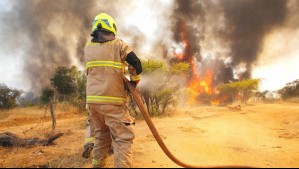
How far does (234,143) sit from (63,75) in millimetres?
22311

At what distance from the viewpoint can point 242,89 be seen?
3247 cm

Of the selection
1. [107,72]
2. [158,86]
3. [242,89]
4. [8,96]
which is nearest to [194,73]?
[242,89]

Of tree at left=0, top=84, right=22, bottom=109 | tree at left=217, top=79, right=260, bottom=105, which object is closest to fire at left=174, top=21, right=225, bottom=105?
tree at left=217, top=79, right=260, bottom=105

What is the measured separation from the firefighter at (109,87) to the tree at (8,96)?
77.0 ft

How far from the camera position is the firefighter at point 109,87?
4074 millimetres

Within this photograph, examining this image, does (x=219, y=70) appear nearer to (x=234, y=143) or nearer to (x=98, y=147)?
(x=234, y=143)

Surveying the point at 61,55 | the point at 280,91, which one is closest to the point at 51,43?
the point at 61,55

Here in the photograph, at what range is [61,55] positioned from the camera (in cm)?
3525

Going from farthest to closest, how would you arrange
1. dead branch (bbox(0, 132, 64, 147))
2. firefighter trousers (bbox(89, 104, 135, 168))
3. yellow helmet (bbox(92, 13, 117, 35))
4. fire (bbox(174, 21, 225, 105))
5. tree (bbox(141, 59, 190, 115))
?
fire (bbox(174, 21, 225, 105))
tree (bbox(141, 59, 190, 115))
dead branch (bbox(0, 132, 64, 147))
yellow helmet (bbox(92, 13, 117, 35))
firefighter trousers (bbox(89, 104, 135, 168))

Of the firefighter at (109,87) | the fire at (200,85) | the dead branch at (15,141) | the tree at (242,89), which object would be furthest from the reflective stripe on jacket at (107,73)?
the fire at (200,85)

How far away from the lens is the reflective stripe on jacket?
163 inches

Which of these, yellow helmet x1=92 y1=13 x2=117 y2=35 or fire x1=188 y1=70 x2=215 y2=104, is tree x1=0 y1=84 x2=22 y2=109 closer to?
fire x1=188 y1=70 x2=215 y2=104

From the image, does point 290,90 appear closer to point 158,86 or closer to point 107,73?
point 158,86

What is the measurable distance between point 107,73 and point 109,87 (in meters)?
0.21
